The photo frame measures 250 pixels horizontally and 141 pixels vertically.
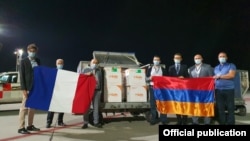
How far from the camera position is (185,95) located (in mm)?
9883

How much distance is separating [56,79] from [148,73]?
3278 millimetres

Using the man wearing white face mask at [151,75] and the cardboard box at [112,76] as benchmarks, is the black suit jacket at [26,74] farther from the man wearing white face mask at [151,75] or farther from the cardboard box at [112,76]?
the man wearing white face mask at [151,75]

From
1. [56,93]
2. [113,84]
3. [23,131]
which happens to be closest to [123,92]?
[113,84]

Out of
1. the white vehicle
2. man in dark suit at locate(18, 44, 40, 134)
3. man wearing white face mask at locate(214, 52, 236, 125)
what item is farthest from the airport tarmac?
the white vehicle

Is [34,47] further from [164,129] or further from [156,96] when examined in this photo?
[164,129]

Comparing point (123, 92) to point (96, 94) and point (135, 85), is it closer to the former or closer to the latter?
point (135, 85)

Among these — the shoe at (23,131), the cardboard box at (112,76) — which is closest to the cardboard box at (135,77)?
the cardboard box at (112,76)

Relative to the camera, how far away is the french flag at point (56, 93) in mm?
8234

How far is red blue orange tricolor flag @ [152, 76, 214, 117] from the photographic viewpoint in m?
9.55

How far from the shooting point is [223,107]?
9.50 m

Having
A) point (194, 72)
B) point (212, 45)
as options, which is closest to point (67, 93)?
point (194, 72)

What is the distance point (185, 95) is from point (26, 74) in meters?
4.24

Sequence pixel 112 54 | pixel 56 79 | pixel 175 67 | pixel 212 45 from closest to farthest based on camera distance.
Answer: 1. pixel 56 79
2. pixel 175 67
3. pixel 112 54
4. pixel 212 45

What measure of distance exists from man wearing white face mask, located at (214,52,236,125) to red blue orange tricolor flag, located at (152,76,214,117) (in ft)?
→ 0.60
